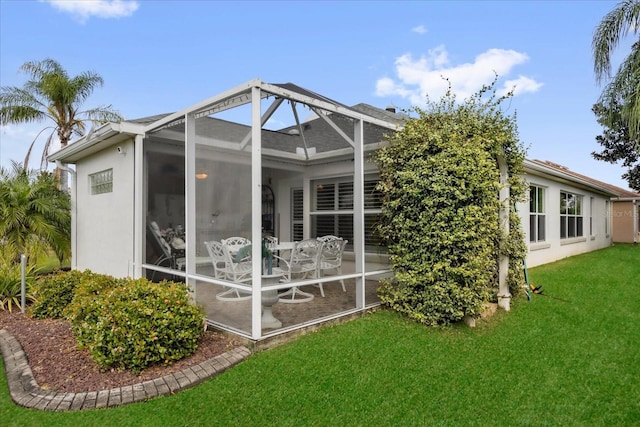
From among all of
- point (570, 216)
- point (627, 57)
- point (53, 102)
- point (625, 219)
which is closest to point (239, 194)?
point (627, 57)

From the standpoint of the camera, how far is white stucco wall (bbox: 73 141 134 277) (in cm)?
686

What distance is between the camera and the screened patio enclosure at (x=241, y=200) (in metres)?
4.42

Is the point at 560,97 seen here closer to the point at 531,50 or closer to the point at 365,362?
the point at 531,50

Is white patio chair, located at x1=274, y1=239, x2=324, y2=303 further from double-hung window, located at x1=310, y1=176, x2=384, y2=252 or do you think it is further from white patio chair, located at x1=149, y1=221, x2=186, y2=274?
white patio chair, located at x1=149, y1=221, x2=186, y2=274

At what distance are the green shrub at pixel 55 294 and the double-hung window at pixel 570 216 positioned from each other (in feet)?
43.3

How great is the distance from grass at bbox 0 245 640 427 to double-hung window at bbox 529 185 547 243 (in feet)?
15.9

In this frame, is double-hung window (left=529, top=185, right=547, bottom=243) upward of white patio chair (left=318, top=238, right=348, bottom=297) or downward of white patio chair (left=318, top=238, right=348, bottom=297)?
upward

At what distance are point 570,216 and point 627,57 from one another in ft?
16.7

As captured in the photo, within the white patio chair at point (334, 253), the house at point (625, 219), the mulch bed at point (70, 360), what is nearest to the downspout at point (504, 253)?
the white patio chair at point (334, 253)

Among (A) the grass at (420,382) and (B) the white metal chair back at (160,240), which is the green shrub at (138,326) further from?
(B) the white metal chair back at (160,240)

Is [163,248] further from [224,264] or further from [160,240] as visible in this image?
[224,264]

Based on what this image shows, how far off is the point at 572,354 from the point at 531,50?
9.25 metres

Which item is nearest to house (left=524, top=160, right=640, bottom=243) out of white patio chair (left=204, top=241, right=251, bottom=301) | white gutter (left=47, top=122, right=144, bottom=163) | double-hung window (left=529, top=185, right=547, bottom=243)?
double-hung window (left=529, top=185, right=547, bottom=243)

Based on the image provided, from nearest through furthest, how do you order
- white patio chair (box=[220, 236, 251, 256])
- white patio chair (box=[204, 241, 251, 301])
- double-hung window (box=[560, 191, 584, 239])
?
white patio chair (box=[220, 236, 251, 256]) < white patio chair (box=[204, 241, 251, 301]) < double-hung window (box=[560, 191, 584, 239])
